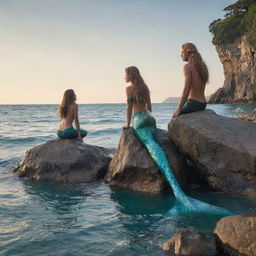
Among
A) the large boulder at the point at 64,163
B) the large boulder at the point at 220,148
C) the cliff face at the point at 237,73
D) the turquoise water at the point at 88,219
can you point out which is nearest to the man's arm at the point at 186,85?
the large boulder at the point at 220,148

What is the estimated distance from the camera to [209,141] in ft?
21.4

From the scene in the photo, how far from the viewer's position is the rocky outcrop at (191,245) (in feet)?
12.6

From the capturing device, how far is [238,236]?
3.72 metres

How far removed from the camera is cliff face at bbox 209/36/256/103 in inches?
2237

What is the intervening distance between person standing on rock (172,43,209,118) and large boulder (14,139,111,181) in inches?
92.6

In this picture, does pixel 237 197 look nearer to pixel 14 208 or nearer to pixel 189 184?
pixel 189 184

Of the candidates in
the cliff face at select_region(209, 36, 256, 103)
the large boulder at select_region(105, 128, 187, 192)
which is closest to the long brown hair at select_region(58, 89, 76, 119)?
the large boulder at select_region(105, 128, 187, 192)

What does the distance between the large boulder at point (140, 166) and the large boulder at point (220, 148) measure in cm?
29

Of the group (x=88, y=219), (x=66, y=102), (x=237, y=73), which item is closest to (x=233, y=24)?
(x=237, y=73)

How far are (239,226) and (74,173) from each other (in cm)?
487

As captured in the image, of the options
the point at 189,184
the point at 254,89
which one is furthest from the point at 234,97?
the point at 189,184

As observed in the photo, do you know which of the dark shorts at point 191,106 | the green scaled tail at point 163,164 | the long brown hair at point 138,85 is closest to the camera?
the green scaled tail at point 163,164

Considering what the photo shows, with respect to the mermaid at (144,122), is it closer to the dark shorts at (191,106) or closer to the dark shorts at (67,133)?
the dark shorts at (191,106)

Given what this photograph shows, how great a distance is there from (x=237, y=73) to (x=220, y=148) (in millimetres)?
59431
